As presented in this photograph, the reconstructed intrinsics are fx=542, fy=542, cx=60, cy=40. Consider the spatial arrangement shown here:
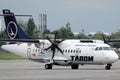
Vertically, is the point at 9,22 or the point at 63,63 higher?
the point at 9,22

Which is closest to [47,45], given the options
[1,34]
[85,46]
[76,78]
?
[85,46]

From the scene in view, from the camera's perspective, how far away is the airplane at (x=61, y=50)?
1865 inches

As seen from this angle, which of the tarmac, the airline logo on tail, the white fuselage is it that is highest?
the airline logo on tail

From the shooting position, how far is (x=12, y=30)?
178 feet

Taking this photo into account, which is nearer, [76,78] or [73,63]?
[76,78]

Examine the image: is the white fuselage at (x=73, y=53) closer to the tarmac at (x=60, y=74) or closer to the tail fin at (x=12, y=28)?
the tail fin at (x=12, y=28)

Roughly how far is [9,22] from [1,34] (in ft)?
Result: 372

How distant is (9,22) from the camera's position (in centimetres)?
5466

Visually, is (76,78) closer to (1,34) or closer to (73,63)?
(73,63)

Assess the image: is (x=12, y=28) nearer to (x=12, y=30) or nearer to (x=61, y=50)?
(x=12, y=30)

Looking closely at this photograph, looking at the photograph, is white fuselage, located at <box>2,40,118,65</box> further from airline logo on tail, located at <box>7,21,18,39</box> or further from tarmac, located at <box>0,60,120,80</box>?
tarmac, located at <box>0,60,120,80</box>

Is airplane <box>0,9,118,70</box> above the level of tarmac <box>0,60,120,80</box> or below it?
above

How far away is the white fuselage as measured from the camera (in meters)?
47.1

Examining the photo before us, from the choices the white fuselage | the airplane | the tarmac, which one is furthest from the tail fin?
the tarmac
